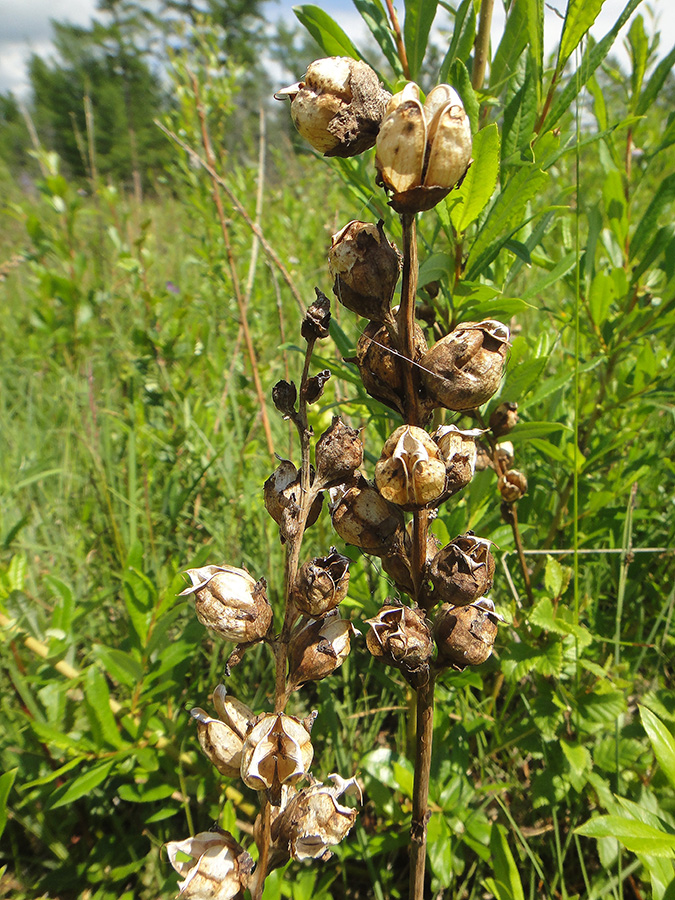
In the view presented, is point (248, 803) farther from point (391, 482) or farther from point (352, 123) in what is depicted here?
point (352, 123)

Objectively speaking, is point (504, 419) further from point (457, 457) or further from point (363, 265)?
point (363, 265)

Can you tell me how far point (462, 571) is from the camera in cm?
83

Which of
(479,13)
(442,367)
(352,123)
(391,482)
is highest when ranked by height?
(479,13)

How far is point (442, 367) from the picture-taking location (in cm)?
80

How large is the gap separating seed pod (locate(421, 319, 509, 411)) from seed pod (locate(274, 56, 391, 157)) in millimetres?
284

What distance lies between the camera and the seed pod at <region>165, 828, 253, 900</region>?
32.9 inches

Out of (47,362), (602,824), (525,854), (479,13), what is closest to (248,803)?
(525,854)

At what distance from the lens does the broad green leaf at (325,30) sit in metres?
1.09

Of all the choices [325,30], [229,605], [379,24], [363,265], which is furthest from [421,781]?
[379,24]

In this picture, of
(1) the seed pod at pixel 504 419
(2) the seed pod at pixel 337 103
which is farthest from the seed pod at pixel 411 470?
(1) the seed pod at pixel 504 419

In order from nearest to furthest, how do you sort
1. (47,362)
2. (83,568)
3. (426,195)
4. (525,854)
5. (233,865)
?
(426,195)
(233,865)
(525,854)
(83,568)
(47,362)

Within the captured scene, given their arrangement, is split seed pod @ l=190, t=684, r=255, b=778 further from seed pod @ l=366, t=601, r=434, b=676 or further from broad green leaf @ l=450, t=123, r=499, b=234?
broad green leaf @ l=450, t=123, r=499, b=234

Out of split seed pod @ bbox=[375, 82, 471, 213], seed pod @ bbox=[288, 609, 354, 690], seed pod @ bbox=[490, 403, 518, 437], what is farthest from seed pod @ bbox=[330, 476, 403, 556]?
seed pod @ bbox=[490, 403, 518, 437]

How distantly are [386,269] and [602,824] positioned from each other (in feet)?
2.94
